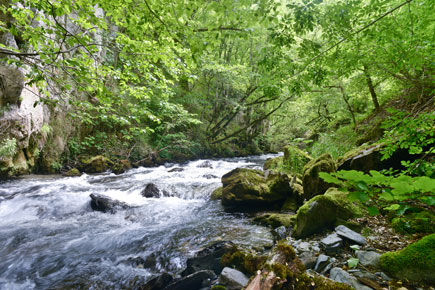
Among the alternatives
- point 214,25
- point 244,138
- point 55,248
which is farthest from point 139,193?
point 244,138

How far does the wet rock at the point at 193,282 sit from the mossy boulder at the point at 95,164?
9.46m

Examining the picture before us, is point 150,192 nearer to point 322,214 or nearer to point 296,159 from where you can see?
point 296,159

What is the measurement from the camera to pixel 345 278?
7.00 feet

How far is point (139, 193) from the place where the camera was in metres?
7.71

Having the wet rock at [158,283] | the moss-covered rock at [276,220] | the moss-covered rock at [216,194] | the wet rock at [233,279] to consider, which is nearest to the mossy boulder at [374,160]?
the moss-covered rock at [276,220]

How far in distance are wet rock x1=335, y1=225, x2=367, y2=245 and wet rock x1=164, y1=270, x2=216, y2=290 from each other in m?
1.93

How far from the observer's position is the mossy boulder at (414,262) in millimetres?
1973

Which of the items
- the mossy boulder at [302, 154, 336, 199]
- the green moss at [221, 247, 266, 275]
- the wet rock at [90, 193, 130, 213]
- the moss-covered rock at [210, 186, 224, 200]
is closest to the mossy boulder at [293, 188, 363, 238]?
the green moss at [221, 247, 266, 275]

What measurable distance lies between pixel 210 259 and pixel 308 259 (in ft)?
5.21

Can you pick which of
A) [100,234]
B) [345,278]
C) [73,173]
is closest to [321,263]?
[345,278]

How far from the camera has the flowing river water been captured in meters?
3.49

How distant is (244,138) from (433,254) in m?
18.7

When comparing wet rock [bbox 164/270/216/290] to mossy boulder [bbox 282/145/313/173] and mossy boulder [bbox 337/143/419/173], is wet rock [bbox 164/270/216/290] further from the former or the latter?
mossy boulder [bbox 282/145/313/173]

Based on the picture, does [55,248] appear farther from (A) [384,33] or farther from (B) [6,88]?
(A) [384,33]
